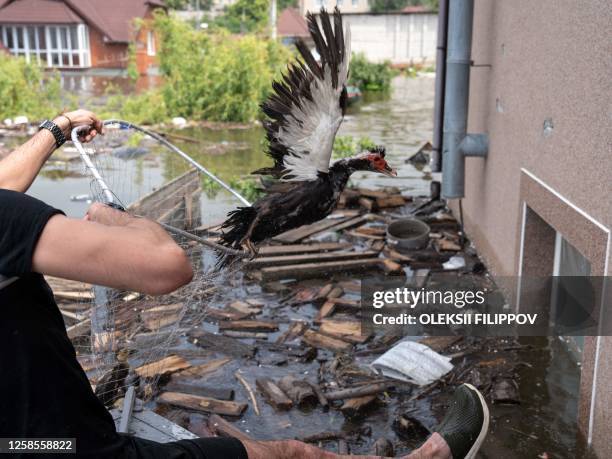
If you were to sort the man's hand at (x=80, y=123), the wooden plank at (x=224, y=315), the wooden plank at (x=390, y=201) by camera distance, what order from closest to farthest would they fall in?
1. the man's hand at (x=80, y=123)
2. the wooden plank at (x=224, y=315)
3. the wooden plank at (x=390, y=201)

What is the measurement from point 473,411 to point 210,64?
19.6m

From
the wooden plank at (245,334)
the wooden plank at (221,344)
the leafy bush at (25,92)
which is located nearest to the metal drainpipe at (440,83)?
the wooden plank at (245,334)

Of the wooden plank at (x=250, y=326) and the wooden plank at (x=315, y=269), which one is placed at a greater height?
the wooden plank at (x=315, y=269)

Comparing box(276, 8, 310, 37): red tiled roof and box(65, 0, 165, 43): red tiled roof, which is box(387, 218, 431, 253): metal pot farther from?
box(276, 8, 310, 37): red tiled roof

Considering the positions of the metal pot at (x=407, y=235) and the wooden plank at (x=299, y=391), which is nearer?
the wooden plank at (x=299, y=391)

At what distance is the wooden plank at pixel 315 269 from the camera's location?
8.30 metres

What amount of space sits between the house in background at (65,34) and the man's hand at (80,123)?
34.2 metres

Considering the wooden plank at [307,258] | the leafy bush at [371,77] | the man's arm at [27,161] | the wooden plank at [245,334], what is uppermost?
the man's arm at [27,161]

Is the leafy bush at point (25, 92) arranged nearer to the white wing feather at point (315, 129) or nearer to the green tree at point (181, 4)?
the white wing feather at point (315, 129)

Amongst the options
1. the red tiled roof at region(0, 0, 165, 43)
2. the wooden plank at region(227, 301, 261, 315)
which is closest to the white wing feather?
the wooden plank at region(227, 301, 261, 315)

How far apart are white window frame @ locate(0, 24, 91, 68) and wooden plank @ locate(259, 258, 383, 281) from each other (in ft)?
106

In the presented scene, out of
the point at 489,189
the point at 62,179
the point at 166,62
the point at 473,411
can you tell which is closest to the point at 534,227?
the point at 489,189

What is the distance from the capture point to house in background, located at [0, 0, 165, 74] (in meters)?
36.4

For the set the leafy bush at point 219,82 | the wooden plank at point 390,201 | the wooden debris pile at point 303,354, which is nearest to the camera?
the wooden debris pile at point 303,354
